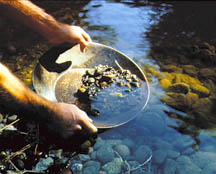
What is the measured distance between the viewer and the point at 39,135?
1.81m

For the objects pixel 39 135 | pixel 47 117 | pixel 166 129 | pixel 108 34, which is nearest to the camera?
pixel 47 117

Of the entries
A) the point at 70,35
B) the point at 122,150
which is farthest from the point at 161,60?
the point at 122,150

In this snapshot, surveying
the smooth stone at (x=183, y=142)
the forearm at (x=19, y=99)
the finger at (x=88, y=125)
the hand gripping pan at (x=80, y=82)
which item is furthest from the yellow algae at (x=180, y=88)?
the forearm at (x=19, y=99)

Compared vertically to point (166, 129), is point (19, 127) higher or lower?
higher

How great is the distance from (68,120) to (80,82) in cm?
63

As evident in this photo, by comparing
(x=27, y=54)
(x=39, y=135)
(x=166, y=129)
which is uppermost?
(x=27, y=54)

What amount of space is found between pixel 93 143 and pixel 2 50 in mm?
1798

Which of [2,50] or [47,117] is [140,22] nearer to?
[2,50]

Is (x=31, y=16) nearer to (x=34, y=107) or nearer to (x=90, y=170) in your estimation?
(x=34, y=107)

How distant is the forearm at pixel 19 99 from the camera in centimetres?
158

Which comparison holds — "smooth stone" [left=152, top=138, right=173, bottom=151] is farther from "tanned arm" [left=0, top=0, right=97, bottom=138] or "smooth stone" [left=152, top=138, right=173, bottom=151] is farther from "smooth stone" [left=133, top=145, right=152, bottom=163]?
"tanned arm" [left=0, top=0, right=97, bottom=138]

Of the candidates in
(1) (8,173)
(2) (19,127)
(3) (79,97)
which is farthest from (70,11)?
(1) (8,173)

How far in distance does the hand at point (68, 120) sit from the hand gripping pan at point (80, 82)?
0.48 ft

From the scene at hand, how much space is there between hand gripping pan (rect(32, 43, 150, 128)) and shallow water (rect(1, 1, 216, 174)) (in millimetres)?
133
